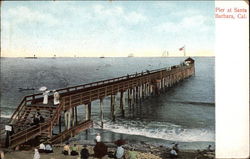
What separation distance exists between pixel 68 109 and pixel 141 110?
169 centimetres

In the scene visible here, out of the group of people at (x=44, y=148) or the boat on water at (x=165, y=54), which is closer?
the group of people at (x=44, y=148)

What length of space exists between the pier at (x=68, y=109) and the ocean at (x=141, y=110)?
0.14m

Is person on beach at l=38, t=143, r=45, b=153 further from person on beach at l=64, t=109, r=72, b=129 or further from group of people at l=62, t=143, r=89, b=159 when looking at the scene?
person on beach at l=64, t=109, r=72, b=129

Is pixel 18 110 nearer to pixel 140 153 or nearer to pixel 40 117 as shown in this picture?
pixel 40 117

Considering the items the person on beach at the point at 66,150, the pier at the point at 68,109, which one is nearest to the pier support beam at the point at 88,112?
→ the pier at the point at 68,109

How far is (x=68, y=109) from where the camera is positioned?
7125 mm

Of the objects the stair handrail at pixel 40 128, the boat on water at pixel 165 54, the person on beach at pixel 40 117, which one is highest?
the boat on water at pixel 165 54

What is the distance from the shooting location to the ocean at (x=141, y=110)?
262 inches

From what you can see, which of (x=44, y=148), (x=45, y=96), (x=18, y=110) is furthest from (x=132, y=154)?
(x=18, y=110)

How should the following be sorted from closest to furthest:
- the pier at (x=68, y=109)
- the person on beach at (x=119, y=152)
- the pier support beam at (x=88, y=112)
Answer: the person on beach at (x=119, y=152) < the pier at (x=68, y=109) < the pier support beam at (x=88, y=112)

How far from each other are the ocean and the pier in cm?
14

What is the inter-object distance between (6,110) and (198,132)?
162 inches

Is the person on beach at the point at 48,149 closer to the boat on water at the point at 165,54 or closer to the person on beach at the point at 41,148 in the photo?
the person on beach at the point at 41,148

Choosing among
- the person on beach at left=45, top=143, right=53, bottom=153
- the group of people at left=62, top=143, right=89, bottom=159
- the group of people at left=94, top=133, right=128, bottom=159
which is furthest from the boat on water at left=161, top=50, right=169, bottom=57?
the person on beach at left=45, top=143, right=53, bottom=153
